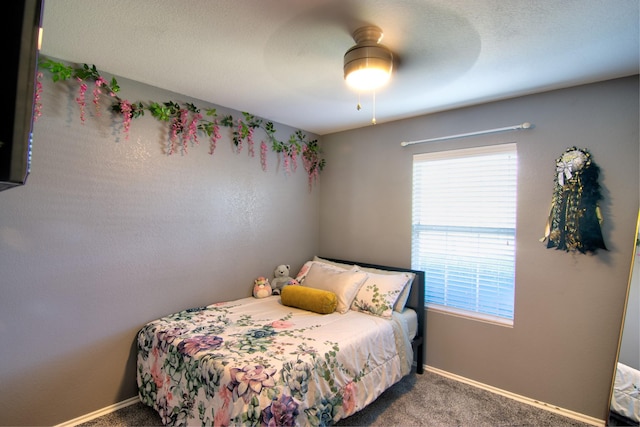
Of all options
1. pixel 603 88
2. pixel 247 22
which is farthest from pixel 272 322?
pixel 603 88

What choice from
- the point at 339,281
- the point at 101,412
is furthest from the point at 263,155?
the point at 101,412

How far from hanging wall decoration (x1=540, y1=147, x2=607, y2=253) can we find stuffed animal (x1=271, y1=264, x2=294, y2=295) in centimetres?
233

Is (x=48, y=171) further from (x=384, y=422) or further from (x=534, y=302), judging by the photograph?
(x=534, y=302)

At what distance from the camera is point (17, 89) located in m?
0.68

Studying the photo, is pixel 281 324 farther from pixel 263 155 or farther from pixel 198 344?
pixel 263 155

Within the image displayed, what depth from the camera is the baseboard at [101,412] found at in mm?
2133

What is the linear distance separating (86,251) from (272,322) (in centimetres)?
138

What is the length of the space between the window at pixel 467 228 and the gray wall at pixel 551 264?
8 cm

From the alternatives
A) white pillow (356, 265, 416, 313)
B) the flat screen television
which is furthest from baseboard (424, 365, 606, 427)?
the flat screen television

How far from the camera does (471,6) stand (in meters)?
1.49

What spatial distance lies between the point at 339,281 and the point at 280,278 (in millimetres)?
750

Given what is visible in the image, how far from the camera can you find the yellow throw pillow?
2.65 meters

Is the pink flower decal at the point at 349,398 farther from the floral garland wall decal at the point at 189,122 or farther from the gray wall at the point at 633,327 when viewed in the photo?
the floral garland wall decal at the point at 189,122

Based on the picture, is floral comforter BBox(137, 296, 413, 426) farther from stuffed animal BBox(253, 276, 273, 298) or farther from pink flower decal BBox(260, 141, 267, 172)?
pink flower decal BBox(260, 141, 267, 172)
